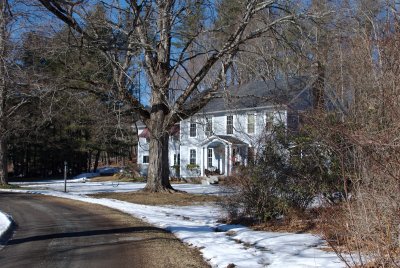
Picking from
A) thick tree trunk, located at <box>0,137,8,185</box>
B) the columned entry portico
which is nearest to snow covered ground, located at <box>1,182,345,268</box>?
thick tree trunk, located at <box>0,137,8,185</box>

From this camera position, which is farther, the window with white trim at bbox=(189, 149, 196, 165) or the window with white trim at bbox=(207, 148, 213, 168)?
the window with white trim at bbox=(189, 149, 196, 165)

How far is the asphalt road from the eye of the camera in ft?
28.0

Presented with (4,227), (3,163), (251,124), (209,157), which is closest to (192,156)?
(209,157)

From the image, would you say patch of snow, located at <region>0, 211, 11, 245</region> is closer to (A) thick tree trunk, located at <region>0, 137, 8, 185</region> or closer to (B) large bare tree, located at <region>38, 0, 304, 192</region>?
(B) large bare tree, located at <region>38, 0, 304, 192</region>

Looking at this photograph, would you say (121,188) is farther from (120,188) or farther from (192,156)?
(192,156)

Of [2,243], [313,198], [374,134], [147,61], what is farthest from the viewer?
[147,61]

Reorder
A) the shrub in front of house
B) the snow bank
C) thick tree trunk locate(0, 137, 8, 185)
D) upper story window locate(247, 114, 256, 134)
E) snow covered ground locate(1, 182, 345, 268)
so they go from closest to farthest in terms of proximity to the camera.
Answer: snow covered ground locate(1, 182, 345, 268)
the snow bank
the shrub in front of house
thick tree trunk locate(0, 137, 8, 185)
upper story window locate(247, 114, 256, 134)

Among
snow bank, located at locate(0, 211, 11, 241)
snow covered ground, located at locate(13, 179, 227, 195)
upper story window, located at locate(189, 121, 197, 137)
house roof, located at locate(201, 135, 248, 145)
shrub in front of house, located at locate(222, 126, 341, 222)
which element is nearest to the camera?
snow bank, located at locate(0, 211, 11, 241)

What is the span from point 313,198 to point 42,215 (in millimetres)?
8269

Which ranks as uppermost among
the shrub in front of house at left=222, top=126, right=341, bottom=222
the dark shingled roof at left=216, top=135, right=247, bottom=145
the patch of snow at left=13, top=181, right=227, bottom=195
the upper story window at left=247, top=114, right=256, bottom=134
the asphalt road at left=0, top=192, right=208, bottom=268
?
the upper story window at left=247, top=114, right=256, bottom=134

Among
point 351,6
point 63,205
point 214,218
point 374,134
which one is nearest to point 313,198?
point 214,218

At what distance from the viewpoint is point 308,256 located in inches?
330

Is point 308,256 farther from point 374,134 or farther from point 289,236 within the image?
point 374,134

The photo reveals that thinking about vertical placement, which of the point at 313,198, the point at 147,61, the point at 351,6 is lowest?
the point at 313,198
